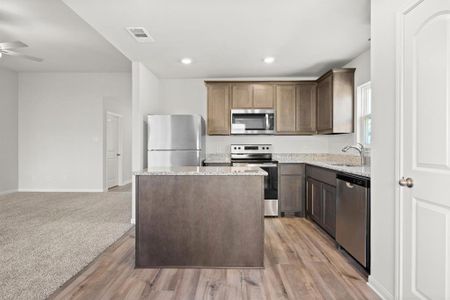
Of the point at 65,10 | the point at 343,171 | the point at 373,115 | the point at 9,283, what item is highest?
the point at 65,10

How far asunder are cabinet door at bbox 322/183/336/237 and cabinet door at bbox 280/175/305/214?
0.87 metres

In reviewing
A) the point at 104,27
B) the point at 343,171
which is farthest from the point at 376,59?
the point at 104,27

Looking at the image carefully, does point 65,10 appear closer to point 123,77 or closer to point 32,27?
point 32,27

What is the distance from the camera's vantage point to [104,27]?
3037 millimetres

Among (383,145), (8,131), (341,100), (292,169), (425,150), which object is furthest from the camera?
(8,131)

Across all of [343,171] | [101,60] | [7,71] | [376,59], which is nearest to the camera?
[376,59]

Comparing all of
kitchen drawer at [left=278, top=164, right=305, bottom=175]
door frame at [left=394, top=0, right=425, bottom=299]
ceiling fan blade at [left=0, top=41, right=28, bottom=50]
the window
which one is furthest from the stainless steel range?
ceiling fan blade at [left=0, top=41, right=28, bottom=50]

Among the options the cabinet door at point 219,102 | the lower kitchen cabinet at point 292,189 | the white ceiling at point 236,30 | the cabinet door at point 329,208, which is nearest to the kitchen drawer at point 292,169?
the lower kitchen cabinet at point 292,189

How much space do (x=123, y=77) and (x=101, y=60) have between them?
41.9 inches

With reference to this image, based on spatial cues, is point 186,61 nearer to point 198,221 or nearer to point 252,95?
point 252,95

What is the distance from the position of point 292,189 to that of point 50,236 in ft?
10.8

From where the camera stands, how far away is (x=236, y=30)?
312cm

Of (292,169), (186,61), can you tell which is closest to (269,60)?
(186,61)

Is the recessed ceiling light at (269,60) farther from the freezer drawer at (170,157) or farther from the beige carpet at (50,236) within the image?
the beige carpet at (50,236)
